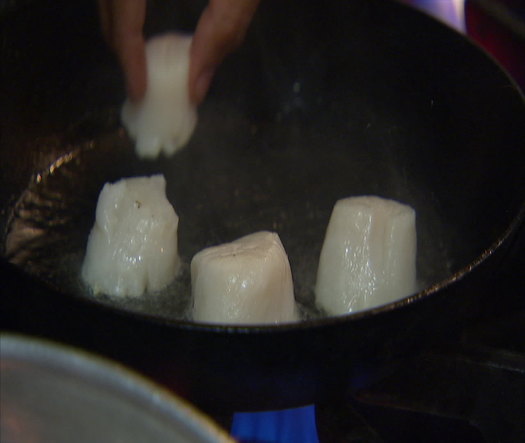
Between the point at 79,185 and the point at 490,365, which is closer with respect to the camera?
the point at 490,365

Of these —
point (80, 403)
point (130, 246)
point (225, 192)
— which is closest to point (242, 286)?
point (130, 246)

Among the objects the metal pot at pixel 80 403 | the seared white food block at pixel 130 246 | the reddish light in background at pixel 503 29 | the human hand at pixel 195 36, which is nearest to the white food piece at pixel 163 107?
the human hand at pixel 195 36

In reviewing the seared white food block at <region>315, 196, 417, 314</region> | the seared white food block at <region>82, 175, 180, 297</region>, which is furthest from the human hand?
the seared white food block at <region>315, 196, 417, 314</region>

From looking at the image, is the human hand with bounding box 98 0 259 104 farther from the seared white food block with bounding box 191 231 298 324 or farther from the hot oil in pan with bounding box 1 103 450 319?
the seared white food block with bounding box 191 231 298 324

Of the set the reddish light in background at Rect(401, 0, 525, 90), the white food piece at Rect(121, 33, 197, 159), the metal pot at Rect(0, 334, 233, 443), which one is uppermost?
the reddish light in background at Rect(401, 0, 525, 90)

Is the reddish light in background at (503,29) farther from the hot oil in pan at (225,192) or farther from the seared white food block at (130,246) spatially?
the seared white food block at (130,246)

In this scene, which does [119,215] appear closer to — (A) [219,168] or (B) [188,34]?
(A) [219,168]

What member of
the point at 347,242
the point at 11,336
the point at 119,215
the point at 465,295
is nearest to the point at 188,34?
the point at 119,215

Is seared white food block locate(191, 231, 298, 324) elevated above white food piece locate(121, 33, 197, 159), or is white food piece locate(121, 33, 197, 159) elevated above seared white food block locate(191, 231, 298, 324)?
white food piece locate(121, 33, 197, 159)
